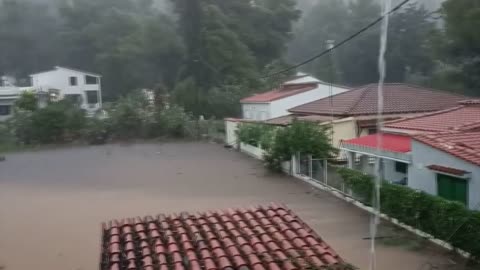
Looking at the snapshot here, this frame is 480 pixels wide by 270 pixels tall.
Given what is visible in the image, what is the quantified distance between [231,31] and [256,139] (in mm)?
22390

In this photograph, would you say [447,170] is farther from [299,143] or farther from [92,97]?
[92,97]

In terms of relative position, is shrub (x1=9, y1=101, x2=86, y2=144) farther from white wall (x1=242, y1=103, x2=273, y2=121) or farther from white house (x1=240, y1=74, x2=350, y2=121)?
white house (x1=240, y1=74, x2=350, y2=121)

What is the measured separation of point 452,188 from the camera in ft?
34.0

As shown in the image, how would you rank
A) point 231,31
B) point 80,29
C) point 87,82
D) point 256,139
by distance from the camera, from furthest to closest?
point 80,29, point 87,82, point 231,31, point 256,139

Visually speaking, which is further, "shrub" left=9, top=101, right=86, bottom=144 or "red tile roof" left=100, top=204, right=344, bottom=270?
"shrub" left=9, top=101, right=86, bottom=144

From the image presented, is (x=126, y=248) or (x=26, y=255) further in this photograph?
(x=26, y=255)

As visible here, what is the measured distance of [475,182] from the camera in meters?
9.70

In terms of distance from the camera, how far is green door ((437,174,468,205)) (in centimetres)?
1009

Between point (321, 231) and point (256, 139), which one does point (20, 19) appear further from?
point (321, 231)

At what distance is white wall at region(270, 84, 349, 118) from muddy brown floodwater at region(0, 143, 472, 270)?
13.3ft

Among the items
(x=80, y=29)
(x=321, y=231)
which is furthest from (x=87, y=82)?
(x=321, y=231)

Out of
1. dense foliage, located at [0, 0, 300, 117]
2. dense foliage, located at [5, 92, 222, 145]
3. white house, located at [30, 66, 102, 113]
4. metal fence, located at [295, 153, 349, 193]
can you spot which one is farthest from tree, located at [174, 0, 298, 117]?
metal fence, located at [295, 153, 349, 193]

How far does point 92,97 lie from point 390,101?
112ft

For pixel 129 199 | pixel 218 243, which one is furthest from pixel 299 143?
pixel 218 243
